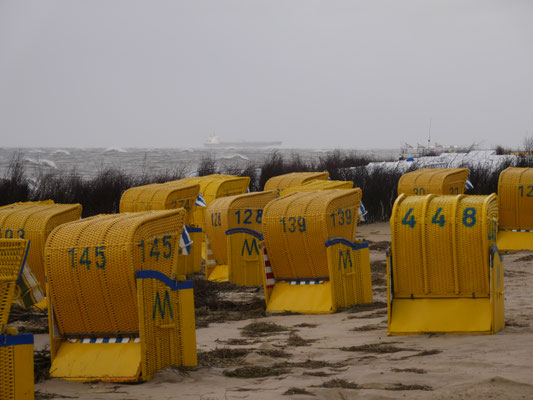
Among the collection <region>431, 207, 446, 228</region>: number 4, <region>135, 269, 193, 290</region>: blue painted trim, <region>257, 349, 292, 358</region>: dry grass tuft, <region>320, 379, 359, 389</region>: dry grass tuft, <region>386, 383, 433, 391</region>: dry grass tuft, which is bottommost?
<region>257, 349, 292, 358</region>: dry grass tuft

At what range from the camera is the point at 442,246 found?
8.62 metres

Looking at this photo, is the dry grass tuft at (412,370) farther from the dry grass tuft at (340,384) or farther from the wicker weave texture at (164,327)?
the wicker weave texture at (164,327)

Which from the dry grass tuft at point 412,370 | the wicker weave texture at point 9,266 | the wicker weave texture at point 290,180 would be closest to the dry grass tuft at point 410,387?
the dry grass tuft at point 412,370

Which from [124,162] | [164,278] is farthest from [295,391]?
[124,162]

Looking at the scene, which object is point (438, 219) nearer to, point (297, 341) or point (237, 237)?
point (297, 341)

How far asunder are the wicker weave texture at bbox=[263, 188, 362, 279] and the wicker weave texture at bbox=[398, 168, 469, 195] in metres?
→ 8.34

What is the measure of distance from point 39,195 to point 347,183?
29.6 feet

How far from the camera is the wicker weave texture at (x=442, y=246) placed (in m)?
8.55

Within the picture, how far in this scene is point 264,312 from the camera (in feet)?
36.3

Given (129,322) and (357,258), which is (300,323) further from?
(129,322)

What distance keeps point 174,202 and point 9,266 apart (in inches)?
368

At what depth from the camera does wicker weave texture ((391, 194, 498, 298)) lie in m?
8.55

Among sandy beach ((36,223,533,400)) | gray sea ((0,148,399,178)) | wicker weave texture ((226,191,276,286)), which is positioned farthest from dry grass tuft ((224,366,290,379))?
gray sea ((0,148,399,178))

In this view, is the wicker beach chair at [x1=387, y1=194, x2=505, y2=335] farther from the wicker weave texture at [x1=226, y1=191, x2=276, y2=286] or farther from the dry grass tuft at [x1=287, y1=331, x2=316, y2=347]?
the wicker weave texture at [x1=226, y1=191, x2=276, y2=286]
